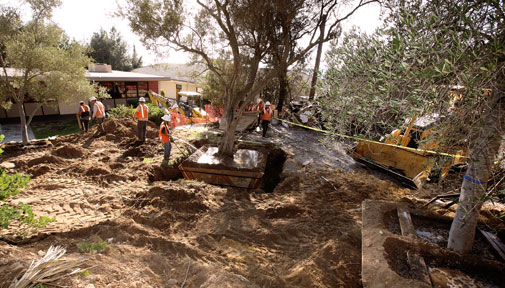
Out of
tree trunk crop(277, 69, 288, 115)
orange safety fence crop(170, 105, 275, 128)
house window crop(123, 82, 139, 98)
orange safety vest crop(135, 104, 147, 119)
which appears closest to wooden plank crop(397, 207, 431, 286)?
orange safety vest crop(135, 104, 147, 119)

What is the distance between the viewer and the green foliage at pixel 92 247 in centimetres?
333

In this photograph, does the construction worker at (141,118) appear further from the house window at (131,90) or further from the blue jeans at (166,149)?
the house window at (131,90)

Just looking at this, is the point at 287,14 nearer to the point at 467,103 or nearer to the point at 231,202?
the point at 231,202

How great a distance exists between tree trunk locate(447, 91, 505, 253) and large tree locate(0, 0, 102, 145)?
11.0 meters

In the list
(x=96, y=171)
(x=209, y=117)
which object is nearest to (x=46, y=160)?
(x=96, y=171)

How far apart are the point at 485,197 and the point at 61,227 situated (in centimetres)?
590

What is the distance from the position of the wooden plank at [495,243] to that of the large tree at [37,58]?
463 inches

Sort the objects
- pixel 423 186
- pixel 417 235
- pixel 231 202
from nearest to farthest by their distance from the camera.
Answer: pixel 417 235 → pixel 231 202 → pixel 423 186

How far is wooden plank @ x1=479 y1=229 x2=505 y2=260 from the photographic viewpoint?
10.1 ft

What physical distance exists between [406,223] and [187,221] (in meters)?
3.76

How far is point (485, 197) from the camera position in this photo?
90.2 inches

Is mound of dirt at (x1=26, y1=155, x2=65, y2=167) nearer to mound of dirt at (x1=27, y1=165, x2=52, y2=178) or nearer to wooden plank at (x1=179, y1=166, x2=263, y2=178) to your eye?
mound of dirt at (x1=27, y1=165, x2=52, y2=178)

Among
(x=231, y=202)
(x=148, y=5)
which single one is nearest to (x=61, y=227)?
(x=231, y=202)

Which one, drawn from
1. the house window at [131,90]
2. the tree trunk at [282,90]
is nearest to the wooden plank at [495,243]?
the tree trunk at [282,90]
